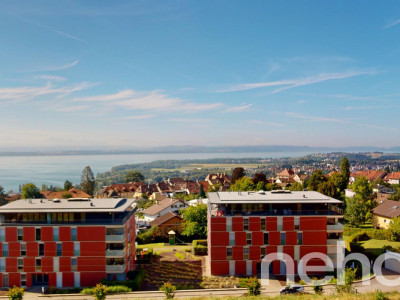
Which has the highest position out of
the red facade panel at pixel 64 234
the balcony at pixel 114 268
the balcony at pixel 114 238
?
the red facade panel at pixel 64 234

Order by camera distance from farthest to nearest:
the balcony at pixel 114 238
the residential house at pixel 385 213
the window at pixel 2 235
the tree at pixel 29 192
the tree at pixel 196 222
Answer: the tree at pixel 29 192
the residential house at pixel 385 213
the tree at pixel 196 222
the balcony at pixel 114 238
the window at pixel 2 235

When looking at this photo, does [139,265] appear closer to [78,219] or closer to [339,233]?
[78,219]

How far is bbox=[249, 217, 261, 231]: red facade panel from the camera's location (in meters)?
35.8

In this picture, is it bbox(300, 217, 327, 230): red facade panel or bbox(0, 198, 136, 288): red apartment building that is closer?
bbox(0, 198, 136, 288): red apartment building

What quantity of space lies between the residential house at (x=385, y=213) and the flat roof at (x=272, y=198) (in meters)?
22.0

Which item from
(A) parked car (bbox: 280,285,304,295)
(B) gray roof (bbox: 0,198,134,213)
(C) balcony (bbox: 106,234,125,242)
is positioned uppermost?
(B) gray roof (bbox: 0,198,134,213)

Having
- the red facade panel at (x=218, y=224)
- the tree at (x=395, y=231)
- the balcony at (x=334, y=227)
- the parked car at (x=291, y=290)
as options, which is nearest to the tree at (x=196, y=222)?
the red facade panel at (x=218, y=224)

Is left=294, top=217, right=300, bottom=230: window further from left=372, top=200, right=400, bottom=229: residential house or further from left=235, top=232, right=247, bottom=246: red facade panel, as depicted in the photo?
left=372, top=200, right=400, bottom=229: residential house

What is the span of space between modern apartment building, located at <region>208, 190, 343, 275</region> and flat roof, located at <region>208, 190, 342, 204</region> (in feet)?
0.33

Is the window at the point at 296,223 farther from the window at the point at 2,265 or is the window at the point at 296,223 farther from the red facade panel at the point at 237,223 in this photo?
the window at the point at 2,265

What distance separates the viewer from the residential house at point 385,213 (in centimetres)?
5306

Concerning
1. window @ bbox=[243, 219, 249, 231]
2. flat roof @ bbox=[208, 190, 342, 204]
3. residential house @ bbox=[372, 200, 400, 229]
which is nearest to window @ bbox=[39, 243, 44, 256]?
flat roof @ bbox=[208, 190, 342, 204]

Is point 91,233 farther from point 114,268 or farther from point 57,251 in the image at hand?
point 114,268

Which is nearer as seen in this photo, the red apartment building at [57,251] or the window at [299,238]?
the red apartment building at [57,251]
